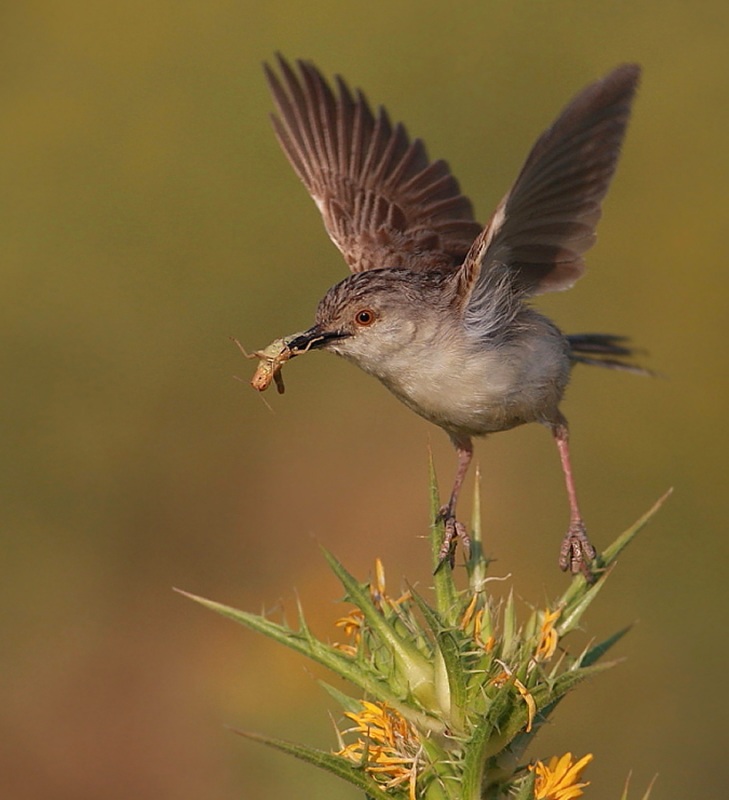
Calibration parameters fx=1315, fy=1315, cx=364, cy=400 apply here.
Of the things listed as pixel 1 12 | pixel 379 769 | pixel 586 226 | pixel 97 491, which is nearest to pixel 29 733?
pixel 97 491

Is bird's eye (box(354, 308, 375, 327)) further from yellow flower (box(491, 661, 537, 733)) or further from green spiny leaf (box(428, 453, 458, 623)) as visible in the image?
yellow flower (box(491, 661, 537, 733))

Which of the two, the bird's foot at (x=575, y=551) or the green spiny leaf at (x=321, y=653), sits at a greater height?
the bird's foot at (x=575, y=551)

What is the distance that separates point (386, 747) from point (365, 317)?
2.01 metres

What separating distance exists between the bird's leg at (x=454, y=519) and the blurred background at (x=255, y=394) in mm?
1553

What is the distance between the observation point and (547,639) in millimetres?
2842

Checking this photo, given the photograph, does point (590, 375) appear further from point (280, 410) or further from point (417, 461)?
point (280, 410)

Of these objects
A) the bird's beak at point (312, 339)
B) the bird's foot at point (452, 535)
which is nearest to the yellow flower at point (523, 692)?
the bird's foot at point (452, 535)

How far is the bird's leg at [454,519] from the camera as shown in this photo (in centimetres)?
A: 321

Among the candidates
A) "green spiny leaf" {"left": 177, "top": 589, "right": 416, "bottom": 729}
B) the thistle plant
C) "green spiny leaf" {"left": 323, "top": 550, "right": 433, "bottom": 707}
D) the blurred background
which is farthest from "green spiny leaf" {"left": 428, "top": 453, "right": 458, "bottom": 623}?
the blurred background

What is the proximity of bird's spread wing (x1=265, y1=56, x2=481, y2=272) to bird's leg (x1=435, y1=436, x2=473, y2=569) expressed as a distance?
941 millimetres

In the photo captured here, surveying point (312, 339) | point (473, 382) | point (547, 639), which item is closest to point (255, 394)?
point (312, 339)

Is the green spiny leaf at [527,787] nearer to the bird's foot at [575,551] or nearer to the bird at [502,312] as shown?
the bird at [502,312]

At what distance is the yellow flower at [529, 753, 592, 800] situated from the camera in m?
2.64

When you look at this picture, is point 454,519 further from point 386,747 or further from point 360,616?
point 386,747
